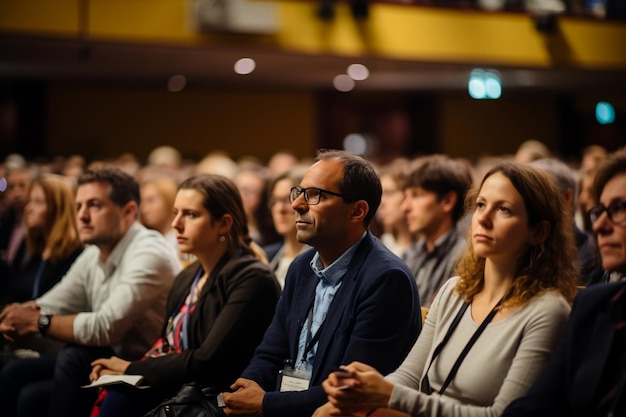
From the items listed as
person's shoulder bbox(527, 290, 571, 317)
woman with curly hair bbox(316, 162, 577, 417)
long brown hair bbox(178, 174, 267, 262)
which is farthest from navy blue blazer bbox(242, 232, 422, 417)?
long brown hair bbox(178, 174, 267, 262)

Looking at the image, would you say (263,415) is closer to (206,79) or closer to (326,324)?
(326,324)

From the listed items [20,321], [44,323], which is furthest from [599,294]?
[20,321]

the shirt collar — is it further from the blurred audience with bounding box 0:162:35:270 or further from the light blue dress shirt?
the blurred audience with bounding box 0:162:35:270

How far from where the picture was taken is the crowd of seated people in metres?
2.27

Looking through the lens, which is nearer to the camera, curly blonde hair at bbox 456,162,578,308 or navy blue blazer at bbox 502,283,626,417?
navy blue blazer at bbox 502,283,626,417

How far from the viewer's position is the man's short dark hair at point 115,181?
13.0 ft

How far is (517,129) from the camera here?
16.7 metres

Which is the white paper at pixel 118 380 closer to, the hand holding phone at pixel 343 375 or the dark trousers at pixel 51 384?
the dark trousers at pixel 51 384

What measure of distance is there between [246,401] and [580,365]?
1.13 meters

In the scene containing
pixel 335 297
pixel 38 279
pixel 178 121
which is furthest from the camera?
pixel 178 121

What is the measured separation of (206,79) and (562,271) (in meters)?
11.8

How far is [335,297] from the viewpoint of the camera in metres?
2.77

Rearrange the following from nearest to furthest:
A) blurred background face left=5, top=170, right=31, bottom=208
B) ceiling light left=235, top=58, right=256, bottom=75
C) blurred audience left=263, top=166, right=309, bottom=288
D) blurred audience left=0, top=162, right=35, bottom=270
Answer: blurred audience left=263, top=166, right=309, bottom=288 < blurred audience left=0, top=162, right=35, bottom=270 < blurred background face left=5, top=170, right=31, bottom=208 < ceiling light left=235, top=58, right=256, bottom=75

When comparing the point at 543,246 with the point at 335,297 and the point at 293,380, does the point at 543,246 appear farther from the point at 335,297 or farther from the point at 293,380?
the point at 293,380
